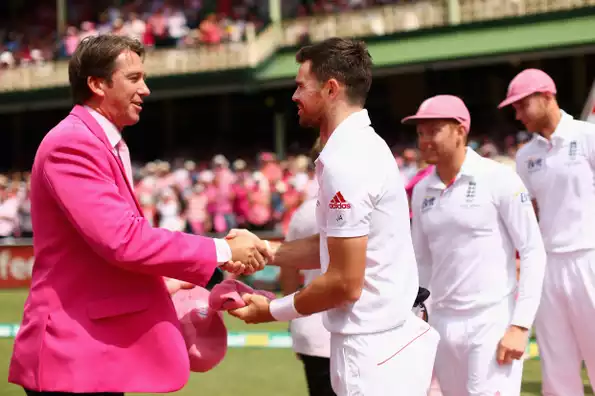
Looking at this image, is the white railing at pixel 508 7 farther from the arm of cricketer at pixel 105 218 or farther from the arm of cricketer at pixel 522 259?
the arm of cricketer at pixel 105 218

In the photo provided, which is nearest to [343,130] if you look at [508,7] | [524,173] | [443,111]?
[443,111]

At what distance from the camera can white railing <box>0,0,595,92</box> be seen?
19.4 meters

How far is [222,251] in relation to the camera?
3381 mm

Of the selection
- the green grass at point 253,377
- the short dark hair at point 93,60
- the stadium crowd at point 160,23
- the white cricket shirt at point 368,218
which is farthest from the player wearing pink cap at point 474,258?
the stadium crowd at point 160,23

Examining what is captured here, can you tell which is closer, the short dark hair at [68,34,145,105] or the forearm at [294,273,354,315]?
the forearm at [294,273,354,315]

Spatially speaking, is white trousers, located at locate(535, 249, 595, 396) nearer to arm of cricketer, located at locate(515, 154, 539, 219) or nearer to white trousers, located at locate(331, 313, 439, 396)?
arm of cricketer, located at locate(515, 154, 539, 219)

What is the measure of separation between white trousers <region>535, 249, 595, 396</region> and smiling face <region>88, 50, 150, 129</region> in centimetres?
317

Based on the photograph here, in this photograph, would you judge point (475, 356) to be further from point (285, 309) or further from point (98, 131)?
point (98, 131)

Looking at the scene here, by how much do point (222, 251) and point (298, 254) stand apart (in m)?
0.53

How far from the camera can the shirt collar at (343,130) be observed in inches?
125

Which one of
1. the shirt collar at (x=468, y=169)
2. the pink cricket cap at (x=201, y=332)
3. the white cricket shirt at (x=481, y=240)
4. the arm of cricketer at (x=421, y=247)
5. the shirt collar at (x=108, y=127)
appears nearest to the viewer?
the shirt collar at (x=108, y=127)

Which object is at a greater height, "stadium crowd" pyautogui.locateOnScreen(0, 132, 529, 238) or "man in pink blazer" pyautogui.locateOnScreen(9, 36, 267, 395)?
"man in pink blazer" pyautogui.locateOnScreen(9, 36, 267, 395)

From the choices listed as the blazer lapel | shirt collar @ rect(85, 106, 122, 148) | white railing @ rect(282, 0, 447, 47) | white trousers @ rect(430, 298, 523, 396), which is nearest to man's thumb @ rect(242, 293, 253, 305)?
the blazer lapel

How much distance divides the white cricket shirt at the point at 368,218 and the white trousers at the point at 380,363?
43 mm
